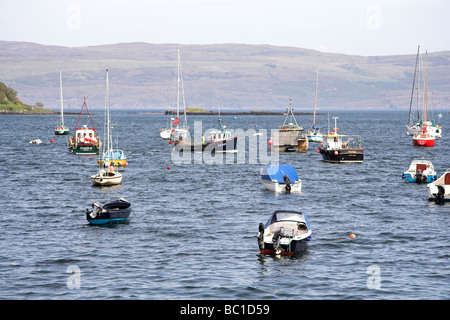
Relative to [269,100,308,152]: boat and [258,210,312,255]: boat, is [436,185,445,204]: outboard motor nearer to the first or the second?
[258,210,312,255]: boat

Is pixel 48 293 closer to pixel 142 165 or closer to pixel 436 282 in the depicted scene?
pixel 436 282

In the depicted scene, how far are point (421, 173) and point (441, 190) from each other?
14.9 meters

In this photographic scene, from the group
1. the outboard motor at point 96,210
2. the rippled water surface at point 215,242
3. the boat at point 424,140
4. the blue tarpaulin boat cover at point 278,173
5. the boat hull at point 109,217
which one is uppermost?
the boat at point 424,140

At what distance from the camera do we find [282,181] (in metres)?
65.3

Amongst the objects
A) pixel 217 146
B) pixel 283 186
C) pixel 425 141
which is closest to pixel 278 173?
pixel 283 186

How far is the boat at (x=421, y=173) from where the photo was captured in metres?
71.1

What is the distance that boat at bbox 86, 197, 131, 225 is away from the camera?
47344mm

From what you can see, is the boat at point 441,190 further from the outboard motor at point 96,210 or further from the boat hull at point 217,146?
the boat hull at point 217,146

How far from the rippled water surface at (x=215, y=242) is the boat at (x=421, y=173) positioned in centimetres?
186

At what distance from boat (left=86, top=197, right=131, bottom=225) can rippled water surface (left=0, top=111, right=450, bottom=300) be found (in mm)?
764

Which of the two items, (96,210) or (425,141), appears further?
(425,141)

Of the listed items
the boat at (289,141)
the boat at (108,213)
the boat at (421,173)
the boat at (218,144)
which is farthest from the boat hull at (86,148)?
the boat at (108,213)

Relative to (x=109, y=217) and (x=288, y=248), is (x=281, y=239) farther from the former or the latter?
(x=109, y=217)
